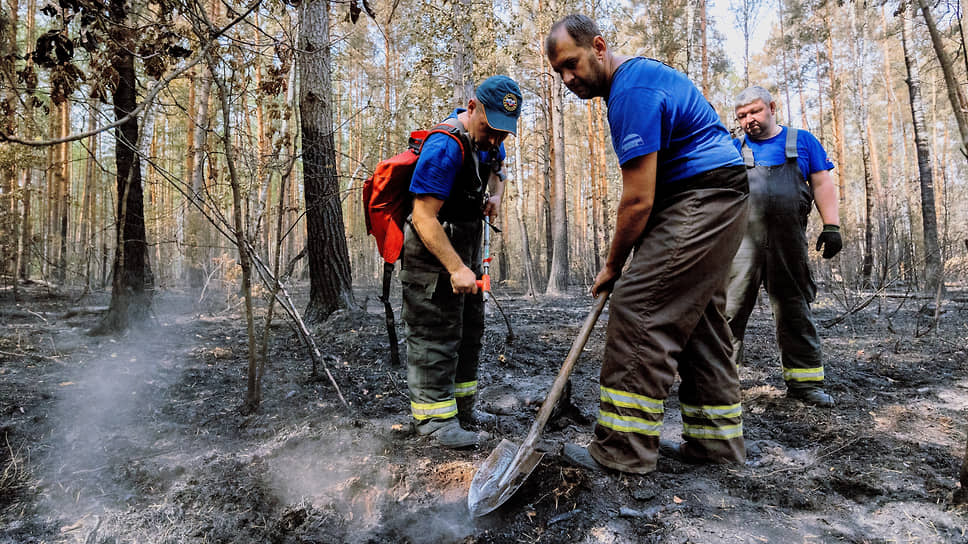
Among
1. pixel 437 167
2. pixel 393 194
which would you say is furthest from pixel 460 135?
pixel 393 194

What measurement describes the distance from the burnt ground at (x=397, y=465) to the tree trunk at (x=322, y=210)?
1.69 m

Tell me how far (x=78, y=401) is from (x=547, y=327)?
5.06 m

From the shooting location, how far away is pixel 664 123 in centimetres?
196

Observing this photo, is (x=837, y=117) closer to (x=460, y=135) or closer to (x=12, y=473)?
(x=460, y=135)

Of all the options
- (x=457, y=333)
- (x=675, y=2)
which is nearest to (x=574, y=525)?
(x=457, y=333)

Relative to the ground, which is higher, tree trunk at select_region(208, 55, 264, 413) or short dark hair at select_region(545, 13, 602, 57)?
short dark hair at select_region(545, 13, 602, 57)

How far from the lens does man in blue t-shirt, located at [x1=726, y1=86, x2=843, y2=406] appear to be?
3121mm

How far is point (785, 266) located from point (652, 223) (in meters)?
1.61

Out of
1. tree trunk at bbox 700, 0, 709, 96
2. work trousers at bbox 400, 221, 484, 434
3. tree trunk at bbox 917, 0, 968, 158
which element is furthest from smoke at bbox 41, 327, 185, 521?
tree trunk at bbox 700, 0, 709, 96

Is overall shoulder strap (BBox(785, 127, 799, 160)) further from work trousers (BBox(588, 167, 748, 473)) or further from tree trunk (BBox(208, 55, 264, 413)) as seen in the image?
tree trunk (BBox(208, 55, 264, 413))

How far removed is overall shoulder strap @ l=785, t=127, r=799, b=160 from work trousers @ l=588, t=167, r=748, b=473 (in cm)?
144

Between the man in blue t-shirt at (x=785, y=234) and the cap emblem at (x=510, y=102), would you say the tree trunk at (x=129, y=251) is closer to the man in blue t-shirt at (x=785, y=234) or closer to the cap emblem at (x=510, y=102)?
the cap emblem at (x=510, y=102)

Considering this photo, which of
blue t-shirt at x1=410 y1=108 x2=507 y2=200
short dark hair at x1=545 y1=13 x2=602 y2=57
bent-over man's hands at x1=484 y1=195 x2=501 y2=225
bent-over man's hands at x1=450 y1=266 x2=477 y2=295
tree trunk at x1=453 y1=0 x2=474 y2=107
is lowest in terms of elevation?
bent-over man's hands at x1=450 y1=266 x2=477 y2=295

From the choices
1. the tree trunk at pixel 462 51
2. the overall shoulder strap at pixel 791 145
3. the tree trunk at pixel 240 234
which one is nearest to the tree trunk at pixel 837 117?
the tree trunk at pixel 462 51
